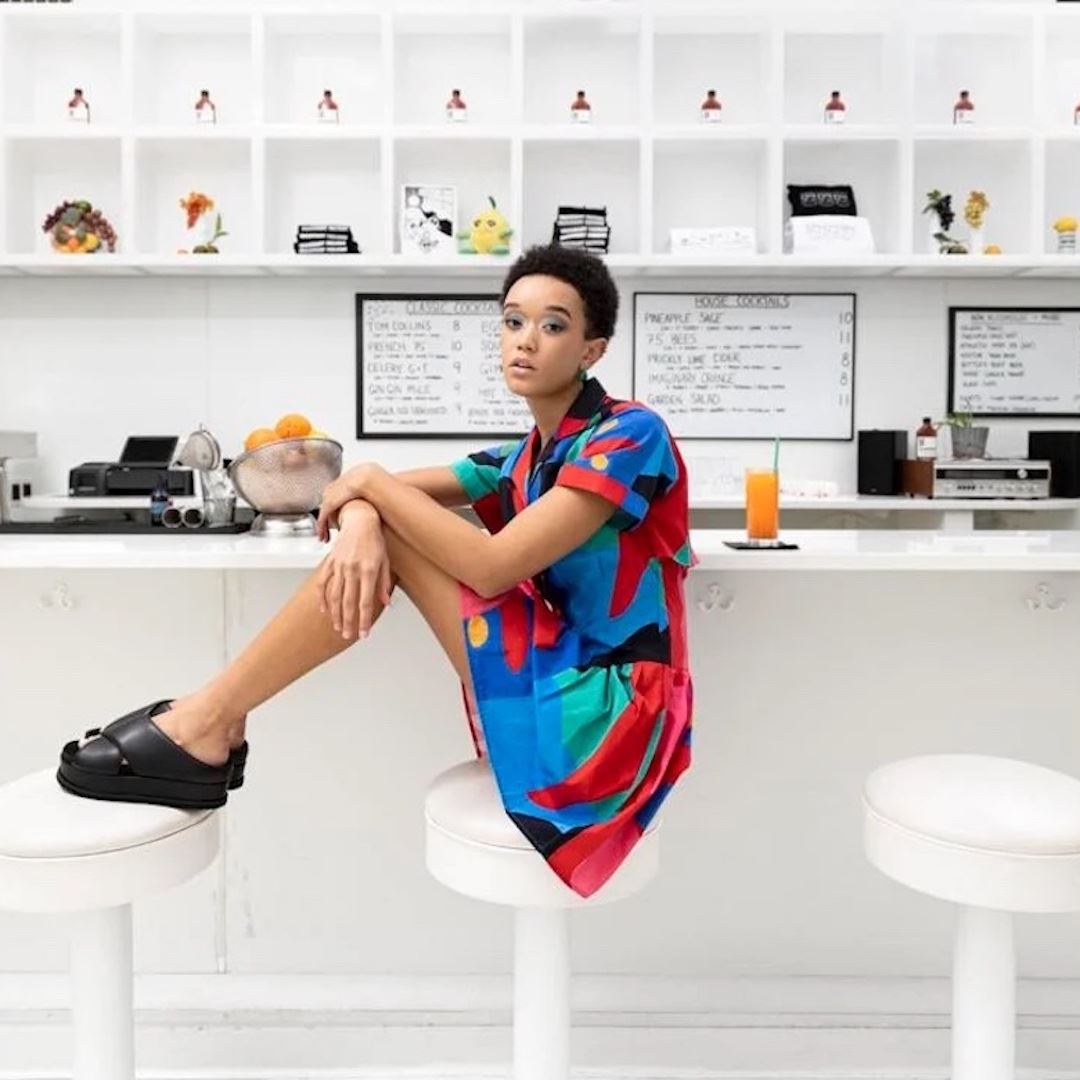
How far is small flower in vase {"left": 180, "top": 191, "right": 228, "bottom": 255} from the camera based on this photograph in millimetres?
3919

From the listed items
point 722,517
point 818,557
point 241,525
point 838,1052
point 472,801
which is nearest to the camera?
point 472,801

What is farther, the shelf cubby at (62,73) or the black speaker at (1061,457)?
the shelf cubby at (62,73)

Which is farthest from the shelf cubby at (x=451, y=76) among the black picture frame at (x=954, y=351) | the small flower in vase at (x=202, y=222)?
the black picture frame at (x=954, y=351)

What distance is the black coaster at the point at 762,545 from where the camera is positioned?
5.67ft

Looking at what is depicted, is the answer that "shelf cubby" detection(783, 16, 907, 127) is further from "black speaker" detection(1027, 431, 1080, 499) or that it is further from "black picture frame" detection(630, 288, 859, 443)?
"black speaker" detection(1027, 431, 1080, 499)

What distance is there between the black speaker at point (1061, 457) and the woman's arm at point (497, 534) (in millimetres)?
2958

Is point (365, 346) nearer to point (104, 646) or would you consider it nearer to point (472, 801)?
point (104, 646)

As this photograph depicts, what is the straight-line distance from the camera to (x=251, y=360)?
417cm

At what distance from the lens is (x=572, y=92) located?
4113mm

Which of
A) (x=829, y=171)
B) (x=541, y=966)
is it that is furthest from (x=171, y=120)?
(x=541, y=966)

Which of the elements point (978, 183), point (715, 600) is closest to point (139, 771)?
point (715, 600)

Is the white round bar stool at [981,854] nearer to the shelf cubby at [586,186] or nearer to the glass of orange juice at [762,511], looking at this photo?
the glass of orange juice at [762,511]

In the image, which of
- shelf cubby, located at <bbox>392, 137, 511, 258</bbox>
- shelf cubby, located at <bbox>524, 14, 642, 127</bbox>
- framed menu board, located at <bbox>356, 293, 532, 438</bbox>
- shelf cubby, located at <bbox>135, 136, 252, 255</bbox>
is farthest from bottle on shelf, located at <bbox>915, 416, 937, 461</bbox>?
shelf cubby, located at <bbox>135, 136, 252, 255</bbox>

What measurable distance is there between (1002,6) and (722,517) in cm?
191
